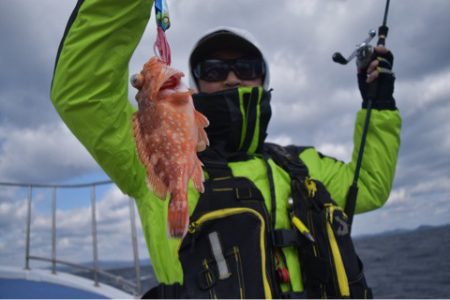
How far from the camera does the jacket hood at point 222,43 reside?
12.5 feet

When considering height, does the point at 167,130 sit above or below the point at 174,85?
below

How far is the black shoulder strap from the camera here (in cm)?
332

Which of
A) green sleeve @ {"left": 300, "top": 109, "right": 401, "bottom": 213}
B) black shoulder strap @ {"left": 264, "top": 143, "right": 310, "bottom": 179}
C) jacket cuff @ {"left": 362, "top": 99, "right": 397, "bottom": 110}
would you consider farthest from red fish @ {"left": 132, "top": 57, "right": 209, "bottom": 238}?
jacket cuff @ {"left": 362, "top": 99, "right": 397, "bottom": 110}

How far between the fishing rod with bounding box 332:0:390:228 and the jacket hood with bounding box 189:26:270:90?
830 millimetres

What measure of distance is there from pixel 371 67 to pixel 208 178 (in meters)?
2.17

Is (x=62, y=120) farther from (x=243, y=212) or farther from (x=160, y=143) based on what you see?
(x=243, y=212)

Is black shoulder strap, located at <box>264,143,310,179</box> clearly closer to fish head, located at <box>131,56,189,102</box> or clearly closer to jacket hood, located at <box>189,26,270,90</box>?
jacket hood, located at <box>189,26,270,90</box>

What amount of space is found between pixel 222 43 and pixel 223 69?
1.36ft

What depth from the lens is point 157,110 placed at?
210cm

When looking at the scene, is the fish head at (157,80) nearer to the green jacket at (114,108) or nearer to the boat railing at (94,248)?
the green jacket at (114,108)

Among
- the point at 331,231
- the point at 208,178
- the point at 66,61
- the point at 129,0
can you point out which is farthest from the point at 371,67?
the point at 66,61

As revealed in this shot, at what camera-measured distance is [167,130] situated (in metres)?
2.08

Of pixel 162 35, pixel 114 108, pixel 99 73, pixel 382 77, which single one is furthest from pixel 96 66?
pixel 382 77

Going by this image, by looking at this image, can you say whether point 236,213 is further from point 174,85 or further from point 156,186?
point 174,85
